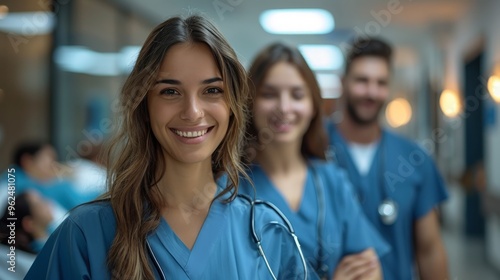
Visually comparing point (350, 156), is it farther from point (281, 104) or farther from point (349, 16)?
point (349, 16)

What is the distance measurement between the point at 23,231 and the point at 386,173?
109cm

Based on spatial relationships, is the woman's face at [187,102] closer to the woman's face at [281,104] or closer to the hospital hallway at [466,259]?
the woman's face at [281,104]

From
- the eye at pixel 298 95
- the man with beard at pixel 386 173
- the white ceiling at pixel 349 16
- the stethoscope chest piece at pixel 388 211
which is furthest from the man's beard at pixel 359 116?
the white ceiling at pixel 349 16

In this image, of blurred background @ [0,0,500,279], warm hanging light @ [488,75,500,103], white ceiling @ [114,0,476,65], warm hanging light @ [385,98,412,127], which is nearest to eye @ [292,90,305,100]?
blurred background @ [0,0,500,279]

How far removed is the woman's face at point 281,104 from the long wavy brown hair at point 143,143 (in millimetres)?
375

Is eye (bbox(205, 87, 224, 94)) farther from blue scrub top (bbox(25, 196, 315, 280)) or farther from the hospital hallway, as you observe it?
the hospital hallway

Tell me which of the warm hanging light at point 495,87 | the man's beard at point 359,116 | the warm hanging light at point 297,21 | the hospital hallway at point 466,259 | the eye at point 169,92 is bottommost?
the hospital hallway at point 466,259

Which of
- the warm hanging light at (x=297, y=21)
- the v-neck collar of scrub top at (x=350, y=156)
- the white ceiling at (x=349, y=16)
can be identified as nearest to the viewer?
the v-neck collar of scrub top at (x=350, y=156)

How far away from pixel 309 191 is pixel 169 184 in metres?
0.55

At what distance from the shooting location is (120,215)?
925 mm

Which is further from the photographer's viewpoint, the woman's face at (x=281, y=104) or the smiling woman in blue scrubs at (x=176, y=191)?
the woman's face at (x=281, y=104)

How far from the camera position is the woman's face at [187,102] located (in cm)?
90

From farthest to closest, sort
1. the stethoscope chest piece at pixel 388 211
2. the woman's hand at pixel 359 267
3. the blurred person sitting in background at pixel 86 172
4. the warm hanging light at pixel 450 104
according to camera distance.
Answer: the warm hanging light at pixel 450 104 → the blurred person sitting in background at pixel 86 172 → the stethoscope chest piece at pixel 388 211 → the woman's hand at pixel 359 267

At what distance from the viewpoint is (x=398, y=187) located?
1.85 meters
